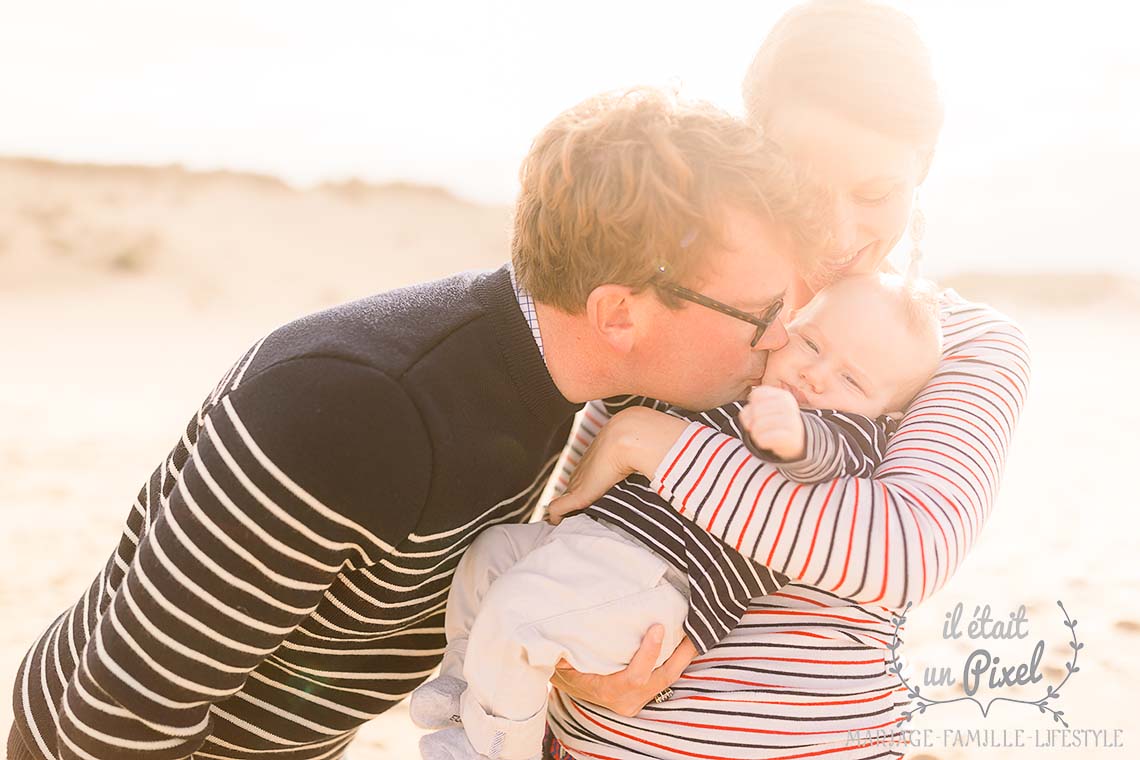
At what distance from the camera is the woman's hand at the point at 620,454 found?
221cm

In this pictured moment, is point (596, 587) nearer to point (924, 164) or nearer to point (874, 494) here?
point (874, 494)

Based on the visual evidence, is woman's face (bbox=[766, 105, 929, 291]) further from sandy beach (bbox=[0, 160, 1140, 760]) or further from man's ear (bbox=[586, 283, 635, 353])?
sandy beach (bbox=[0, 160, 1140, 760])

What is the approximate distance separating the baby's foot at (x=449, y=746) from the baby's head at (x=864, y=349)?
1.13m

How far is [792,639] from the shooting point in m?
2.16

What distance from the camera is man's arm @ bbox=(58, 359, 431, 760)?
200cm

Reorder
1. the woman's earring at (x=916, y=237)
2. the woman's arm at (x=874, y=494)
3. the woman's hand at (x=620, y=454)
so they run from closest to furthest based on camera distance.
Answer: the woman's arm at (x=874, y=494), the woman's hand at (x=620, y=454), the woman's earring at (x=916, y=237)

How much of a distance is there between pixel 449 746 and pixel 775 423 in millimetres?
1053

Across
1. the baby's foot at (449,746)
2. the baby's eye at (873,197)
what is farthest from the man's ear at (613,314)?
the baby's foot at (449,746)

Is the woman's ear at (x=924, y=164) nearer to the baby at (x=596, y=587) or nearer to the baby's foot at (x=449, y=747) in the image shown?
the baby at (x=596, y=587)

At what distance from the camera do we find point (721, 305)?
7.70 ft

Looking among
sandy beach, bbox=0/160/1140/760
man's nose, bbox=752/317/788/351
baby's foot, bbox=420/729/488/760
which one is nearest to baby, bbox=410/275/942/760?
baby's foot, bbox=420/729/488/760

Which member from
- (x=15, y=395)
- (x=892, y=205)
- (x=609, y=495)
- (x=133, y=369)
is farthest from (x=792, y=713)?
(x=133, y=369)

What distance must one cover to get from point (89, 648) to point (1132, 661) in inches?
193

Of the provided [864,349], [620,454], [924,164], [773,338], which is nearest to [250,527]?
[620,454]
